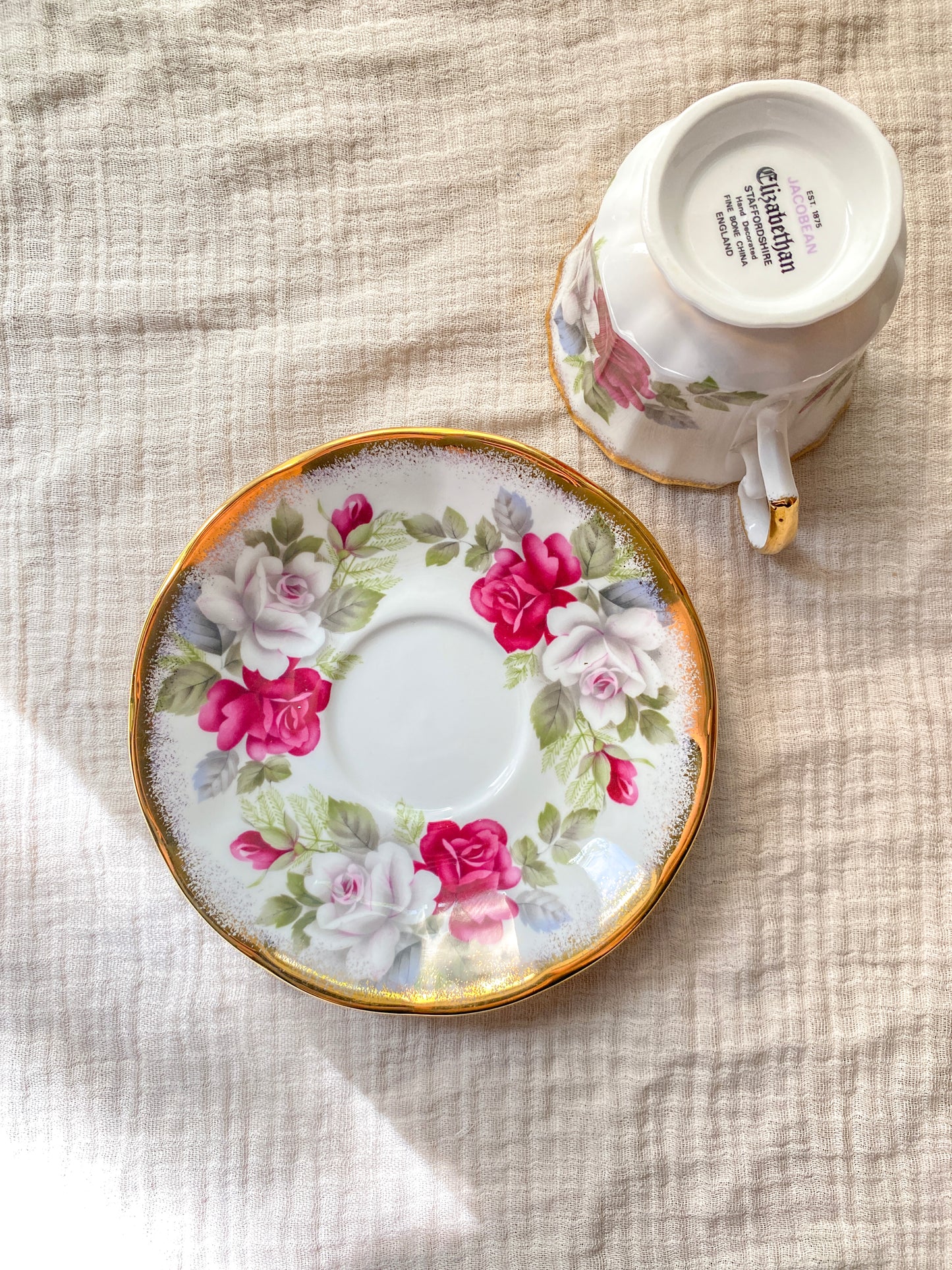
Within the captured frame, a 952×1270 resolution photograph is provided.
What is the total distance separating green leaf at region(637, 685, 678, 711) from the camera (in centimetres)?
48

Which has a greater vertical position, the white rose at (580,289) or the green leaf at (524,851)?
the white rose at (580,289)

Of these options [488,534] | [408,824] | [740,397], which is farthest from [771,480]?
[408,824]

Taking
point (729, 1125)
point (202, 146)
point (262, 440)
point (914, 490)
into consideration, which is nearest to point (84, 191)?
point (202, 146)

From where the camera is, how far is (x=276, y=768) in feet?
1.63

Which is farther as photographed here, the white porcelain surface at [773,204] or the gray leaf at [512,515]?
the gray leaf at [512,515]

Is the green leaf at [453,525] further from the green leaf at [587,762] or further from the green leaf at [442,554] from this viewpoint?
the green leaf at [587,762]

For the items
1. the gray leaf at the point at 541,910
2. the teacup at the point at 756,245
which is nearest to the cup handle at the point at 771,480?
the teacup at the point at 756,245

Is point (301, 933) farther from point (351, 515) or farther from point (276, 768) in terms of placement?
point (351, 515)

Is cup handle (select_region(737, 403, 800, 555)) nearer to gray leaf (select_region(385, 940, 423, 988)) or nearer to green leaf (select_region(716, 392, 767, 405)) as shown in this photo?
green leaf (select_region(716, 392, 767, 405))

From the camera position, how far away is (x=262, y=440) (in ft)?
1.76

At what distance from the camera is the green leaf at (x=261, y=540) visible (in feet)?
1.58

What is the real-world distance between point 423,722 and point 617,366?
21cm

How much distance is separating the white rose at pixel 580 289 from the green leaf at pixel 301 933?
33cm

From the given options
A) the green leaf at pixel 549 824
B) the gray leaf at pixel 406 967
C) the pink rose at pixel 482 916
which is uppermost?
the green leaf at pixel 549 824
